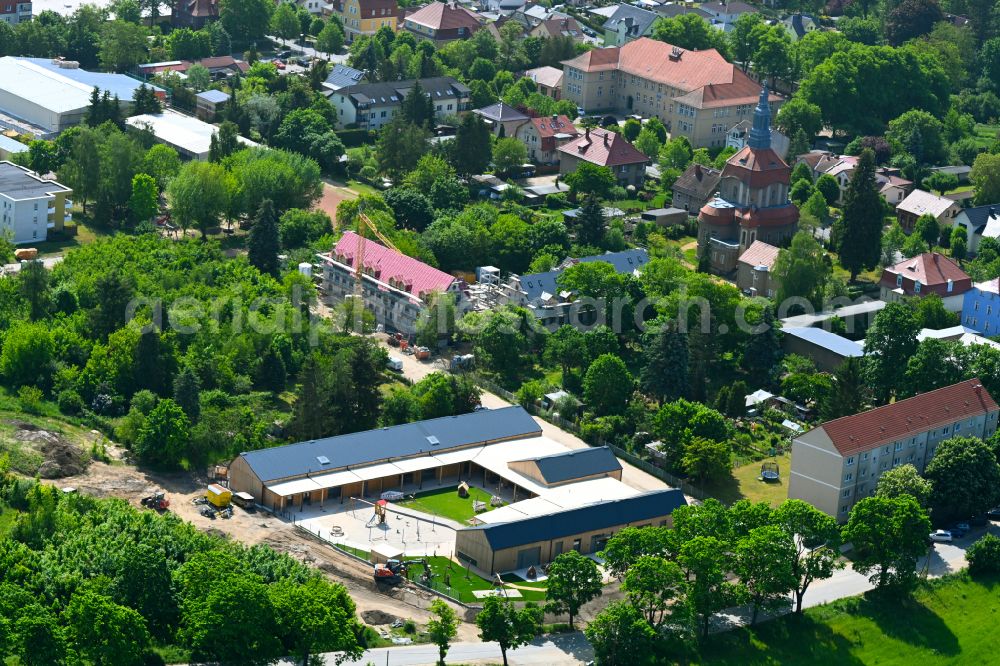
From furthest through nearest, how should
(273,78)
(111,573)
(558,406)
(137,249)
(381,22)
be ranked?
(381,22), (273,78), (137,249), (558,406), (111,573)

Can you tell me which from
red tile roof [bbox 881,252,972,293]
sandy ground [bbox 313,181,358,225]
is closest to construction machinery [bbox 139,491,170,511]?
sandy ground [bbox 313,181,358,225]

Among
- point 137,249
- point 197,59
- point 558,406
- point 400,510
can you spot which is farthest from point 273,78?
point 400,510

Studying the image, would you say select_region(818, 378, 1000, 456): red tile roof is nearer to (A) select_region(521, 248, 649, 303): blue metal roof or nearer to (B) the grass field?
(B) the grass field

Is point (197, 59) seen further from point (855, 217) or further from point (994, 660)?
point (994, 660)

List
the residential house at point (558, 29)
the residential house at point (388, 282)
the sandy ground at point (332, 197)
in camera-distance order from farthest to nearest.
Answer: the residential house at point (558, 29), the sandy ground at point (332, 197), the residential house at point (388, 282)

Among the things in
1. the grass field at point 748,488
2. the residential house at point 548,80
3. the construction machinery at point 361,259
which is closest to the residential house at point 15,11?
the residential house at point 548,80

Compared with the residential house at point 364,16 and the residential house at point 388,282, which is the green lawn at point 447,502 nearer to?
the residential house at point 388,282
